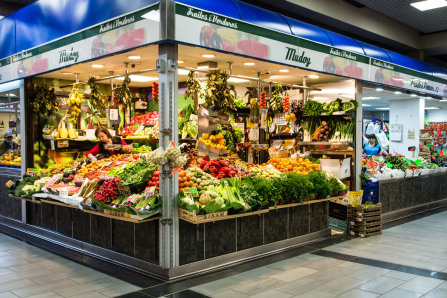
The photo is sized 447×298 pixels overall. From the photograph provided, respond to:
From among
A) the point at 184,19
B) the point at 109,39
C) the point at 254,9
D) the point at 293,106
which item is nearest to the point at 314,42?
the point at 254,9

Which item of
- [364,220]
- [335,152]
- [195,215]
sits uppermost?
[335,152]

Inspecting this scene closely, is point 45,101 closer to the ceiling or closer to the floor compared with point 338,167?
closer to the ceiling

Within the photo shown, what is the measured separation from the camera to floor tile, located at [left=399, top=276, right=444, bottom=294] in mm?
4906

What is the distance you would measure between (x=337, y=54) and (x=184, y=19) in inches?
159

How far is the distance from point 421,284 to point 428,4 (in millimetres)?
7251

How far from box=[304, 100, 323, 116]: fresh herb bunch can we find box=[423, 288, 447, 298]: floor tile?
493 cm

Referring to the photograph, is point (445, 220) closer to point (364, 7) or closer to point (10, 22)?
point (364, 7)

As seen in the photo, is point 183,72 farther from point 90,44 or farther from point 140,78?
point 90,44

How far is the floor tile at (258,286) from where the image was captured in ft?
15.9

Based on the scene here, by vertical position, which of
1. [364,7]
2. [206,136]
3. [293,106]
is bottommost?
[206,136]

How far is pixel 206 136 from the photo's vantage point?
7.21 meters

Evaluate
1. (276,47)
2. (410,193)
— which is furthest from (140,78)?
(410,193)

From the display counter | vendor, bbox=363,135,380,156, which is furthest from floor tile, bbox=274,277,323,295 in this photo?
vendor, bbox=363,135,380,156

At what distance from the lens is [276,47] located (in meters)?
6.71
